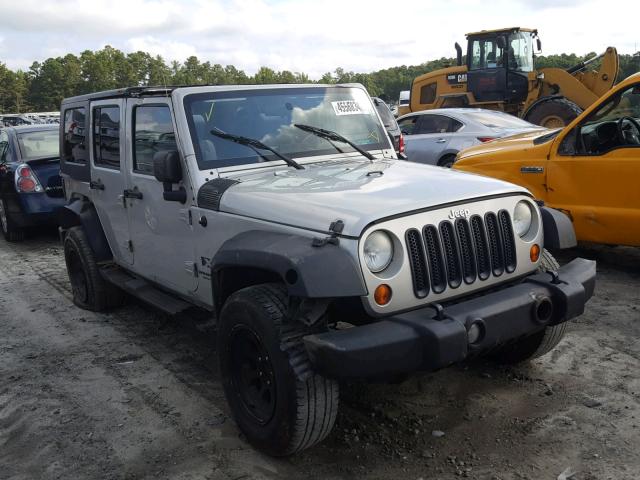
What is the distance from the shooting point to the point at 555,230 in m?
3.68

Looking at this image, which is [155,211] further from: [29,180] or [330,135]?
[29,180]

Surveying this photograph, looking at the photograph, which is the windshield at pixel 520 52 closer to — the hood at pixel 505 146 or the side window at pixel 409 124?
the side window at pixel 409 124

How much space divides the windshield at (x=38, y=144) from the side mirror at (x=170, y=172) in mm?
5809

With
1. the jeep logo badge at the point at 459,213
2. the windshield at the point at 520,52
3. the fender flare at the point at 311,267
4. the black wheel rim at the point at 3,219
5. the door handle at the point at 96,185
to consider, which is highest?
the windshield at the point at 520,52

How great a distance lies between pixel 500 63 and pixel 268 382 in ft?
47.1

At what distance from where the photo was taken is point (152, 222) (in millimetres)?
4547

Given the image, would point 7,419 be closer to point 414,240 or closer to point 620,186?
point 414,240

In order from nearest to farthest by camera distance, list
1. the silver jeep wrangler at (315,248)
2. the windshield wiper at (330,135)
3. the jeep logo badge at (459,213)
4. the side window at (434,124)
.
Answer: the silver jeep wrangler at (315,248), the jeep logo badge at (459,213), the windshield wiper at (330,135), the side window at (434,124)

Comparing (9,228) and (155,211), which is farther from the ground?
(155,211)

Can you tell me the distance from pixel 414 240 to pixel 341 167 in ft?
4.17

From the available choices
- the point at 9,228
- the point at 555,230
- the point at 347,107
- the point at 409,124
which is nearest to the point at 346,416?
the point at 555,230

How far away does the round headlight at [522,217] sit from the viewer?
3.56 metres

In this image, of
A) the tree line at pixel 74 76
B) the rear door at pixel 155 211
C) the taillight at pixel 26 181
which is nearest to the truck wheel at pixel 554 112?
the taillight at pixel 26 181

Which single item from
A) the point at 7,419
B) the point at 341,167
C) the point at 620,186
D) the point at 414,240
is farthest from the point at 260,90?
the point at 620,186
